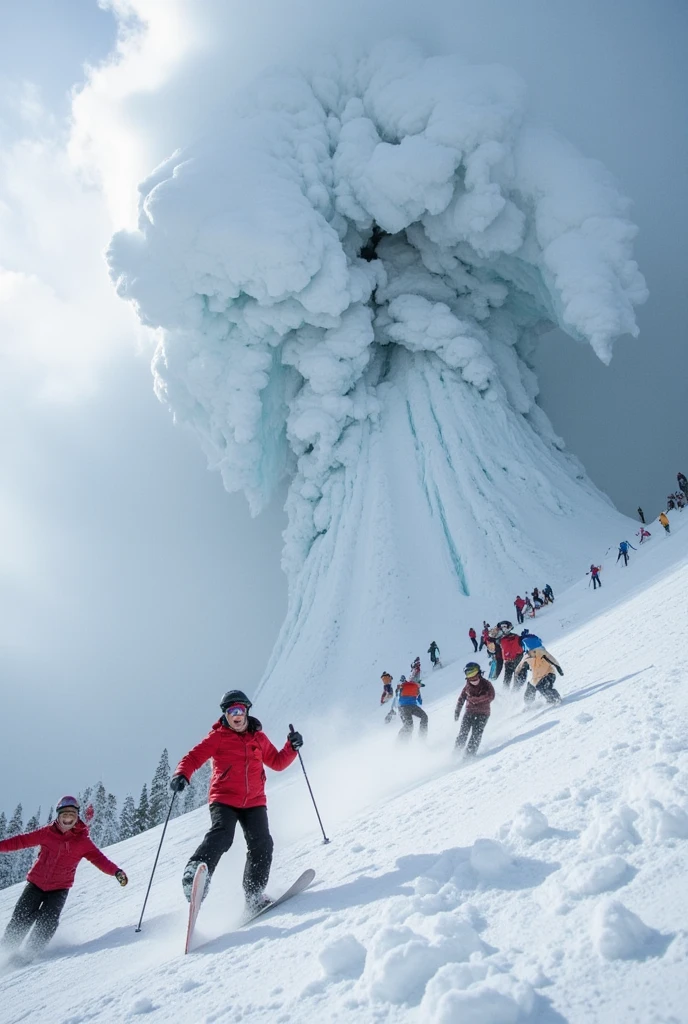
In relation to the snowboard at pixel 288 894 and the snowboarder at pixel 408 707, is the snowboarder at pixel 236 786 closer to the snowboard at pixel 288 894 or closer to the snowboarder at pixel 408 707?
the snowboard at pixel 288 894

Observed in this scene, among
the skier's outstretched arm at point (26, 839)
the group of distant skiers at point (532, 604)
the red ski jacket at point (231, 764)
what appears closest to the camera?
the red ski jacket at point (231, 764)

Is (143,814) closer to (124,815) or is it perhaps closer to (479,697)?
(124,815)

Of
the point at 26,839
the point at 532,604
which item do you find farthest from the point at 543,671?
the point at 532,604

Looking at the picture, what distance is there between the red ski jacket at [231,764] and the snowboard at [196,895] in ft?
1.47

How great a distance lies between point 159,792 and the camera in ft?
112

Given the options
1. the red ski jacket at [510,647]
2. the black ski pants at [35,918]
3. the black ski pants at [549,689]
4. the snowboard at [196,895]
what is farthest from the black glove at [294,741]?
the red ski jacket at [510,647]

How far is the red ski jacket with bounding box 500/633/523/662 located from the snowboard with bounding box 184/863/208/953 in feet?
22.2

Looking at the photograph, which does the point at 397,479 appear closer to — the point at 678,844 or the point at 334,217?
the point at 334,217

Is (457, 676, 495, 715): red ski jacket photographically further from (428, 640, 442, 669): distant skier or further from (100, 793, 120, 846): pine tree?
(100, 793, 120, 846): pine tree

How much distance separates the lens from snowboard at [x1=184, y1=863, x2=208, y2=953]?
3.19 meters

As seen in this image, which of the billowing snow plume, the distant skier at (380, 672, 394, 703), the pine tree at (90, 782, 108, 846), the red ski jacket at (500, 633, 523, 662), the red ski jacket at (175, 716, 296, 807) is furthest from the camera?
the pine tree at (90, 782, 108, 846)

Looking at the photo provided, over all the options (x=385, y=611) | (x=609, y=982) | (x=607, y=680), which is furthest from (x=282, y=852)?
(x=385, y=611)

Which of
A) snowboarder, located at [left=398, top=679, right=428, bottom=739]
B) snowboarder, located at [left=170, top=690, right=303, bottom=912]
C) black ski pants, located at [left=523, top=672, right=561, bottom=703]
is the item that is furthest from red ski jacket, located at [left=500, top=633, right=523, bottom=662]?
snowboarder, located at [left=170, top=690, right=303, bottom=912]

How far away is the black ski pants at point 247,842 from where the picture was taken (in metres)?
3.63
